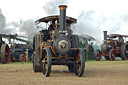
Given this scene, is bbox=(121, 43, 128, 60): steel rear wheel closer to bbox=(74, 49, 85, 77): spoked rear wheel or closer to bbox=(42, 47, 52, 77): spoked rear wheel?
bbox=(74, 49, 85, 77): spoked rear wheel

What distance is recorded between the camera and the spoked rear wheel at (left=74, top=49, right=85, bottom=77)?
7.93 metres

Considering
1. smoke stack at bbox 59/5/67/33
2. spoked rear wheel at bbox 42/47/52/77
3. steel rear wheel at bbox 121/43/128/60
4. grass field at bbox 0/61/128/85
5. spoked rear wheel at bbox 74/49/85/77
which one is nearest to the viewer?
grass field at bbox 0/61/128/85

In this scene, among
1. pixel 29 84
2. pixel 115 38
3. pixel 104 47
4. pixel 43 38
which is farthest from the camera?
pixel 115 38

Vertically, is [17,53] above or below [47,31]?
below

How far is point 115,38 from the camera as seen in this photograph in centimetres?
2411

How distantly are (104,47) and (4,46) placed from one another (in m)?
9.53

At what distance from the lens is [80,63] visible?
8.33 meters

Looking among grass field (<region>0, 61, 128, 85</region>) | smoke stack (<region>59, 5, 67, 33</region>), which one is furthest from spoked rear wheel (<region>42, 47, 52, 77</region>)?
smoke stack (<region>59, 5, 67, 33</region>)

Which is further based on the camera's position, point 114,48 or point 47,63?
point 114,48

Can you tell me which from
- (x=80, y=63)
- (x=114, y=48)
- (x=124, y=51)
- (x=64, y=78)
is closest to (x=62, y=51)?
(x=80, y=63)

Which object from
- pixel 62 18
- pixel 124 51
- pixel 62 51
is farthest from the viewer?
pixel 124 51

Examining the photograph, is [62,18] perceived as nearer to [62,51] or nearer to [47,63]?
[62,51]

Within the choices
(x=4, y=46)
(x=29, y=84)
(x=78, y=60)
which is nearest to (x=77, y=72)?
(x=78, y=60)

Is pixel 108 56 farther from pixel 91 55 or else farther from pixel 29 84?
pixel 29 84
